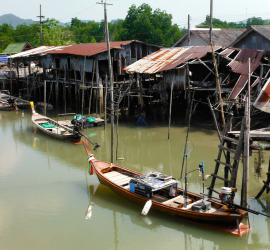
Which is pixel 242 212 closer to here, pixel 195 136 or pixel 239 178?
pixel 239 178

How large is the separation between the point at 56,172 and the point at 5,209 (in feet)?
11.1

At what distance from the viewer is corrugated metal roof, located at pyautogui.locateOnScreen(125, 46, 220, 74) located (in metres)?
19.8

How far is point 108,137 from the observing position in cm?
1945

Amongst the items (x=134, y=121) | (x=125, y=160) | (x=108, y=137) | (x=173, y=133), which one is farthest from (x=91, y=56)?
(x=125, y=160)

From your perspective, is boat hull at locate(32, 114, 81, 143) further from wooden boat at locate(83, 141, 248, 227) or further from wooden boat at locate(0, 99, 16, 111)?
wooden boat at locate(0, 99, 16, 111)

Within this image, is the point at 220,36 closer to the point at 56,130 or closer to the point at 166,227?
the point at 56,130

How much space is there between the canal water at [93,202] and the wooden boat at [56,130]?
1.25ft

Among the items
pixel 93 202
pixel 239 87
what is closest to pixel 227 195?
pixel 93 202

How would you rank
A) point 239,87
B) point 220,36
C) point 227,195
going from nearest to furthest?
point 227,195, point 239,87, point 220,36

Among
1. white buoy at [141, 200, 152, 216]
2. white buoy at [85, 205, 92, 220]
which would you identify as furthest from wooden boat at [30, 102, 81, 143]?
white buoy at [141, 200, 152, 216]

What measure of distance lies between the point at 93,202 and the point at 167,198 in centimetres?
260

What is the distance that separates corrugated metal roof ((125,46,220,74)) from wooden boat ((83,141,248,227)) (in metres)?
9.56

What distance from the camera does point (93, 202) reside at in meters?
11.7

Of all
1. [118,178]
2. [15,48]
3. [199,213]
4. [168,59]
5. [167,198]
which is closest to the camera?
[199,213]
